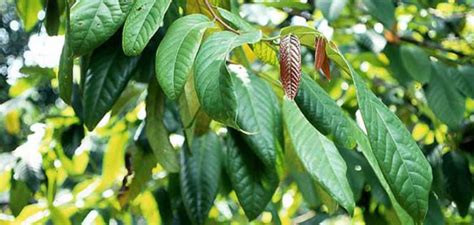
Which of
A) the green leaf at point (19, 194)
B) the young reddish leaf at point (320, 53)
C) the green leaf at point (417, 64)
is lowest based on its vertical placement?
the green leaf at point (417, 64)

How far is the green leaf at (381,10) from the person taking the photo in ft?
3.27

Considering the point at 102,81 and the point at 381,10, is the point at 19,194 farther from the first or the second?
the point at 381,10

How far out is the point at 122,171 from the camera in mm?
1238

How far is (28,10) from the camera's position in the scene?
35.4 inches

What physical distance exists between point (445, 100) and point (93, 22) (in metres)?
0.76

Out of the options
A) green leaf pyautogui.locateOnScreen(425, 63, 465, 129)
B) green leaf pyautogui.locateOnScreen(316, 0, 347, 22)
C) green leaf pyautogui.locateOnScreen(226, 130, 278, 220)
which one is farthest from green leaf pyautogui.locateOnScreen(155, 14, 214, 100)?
green leaf pyautogui.locateOnScreen(425, 63, 465, 129)

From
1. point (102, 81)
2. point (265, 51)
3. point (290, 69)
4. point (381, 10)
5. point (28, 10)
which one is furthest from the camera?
point (381, 10)

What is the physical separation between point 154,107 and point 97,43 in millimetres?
245

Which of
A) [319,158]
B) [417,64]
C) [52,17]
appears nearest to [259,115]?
[319,158]

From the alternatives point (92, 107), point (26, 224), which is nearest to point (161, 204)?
point (26, 224)

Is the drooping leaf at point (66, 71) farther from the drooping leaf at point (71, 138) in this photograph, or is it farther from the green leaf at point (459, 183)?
the green leaf at point (459, 183)

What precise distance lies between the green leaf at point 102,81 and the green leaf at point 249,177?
0.14m

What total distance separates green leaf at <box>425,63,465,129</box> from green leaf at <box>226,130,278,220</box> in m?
0.50

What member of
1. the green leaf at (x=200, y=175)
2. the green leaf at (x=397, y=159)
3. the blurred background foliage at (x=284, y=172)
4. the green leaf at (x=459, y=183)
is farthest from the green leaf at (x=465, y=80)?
the green leaf at (x=397, y=159)
